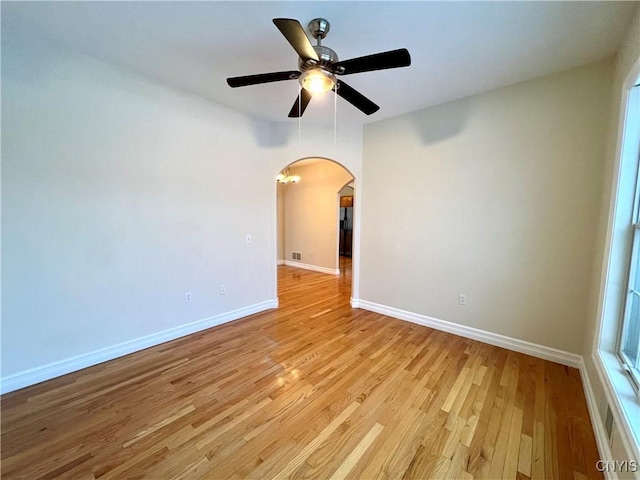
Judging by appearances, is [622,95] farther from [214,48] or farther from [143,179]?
[143,179]

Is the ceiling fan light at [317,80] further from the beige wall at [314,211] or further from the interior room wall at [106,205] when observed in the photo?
the beige wall at [314,211]

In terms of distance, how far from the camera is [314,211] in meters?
6.95

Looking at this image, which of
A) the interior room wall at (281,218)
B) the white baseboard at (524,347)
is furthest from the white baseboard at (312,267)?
the white baseboard at (524,347)

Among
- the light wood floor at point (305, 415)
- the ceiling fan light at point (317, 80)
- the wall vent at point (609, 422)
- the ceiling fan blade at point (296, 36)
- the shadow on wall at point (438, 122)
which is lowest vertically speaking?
the light wood floor at point (305, 415)

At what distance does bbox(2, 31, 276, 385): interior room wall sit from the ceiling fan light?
184 cm

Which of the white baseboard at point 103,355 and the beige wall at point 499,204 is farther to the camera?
the beige wall at point 499,204

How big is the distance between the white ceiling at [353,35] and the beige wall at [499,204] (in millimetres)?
380

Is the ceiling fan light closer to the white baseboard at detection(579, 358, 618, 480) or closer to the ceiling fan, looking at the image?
the ceiling fan

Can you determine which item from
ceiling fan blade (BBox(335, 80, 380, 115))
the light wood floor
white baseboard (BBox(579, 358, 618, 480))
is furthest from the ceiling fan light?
white baseboard (BBox(579, 358, 618, 480))

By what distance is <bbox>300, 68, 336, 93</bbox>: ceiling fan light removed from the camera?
1.81 m

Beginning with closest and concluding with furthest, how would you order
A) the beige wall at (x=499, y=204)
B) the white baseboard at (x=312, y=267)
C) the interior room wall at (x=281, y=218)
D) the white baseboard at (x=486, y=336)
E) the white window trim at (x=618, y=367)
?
1. the white window trim at (x=618, y=367)
2. the beige wall at (x=499, y=204)
3. the white baseboard at (x=486, y=336)
4. the white baseboard at (x=312, y=267)
5. the interior room wall at (x=281, y=218)

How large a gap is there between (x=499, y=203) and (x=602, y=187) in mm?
769

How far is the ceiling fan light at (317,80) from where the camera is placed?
5.94 feet

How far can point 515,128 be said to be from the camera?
9.00 ft
